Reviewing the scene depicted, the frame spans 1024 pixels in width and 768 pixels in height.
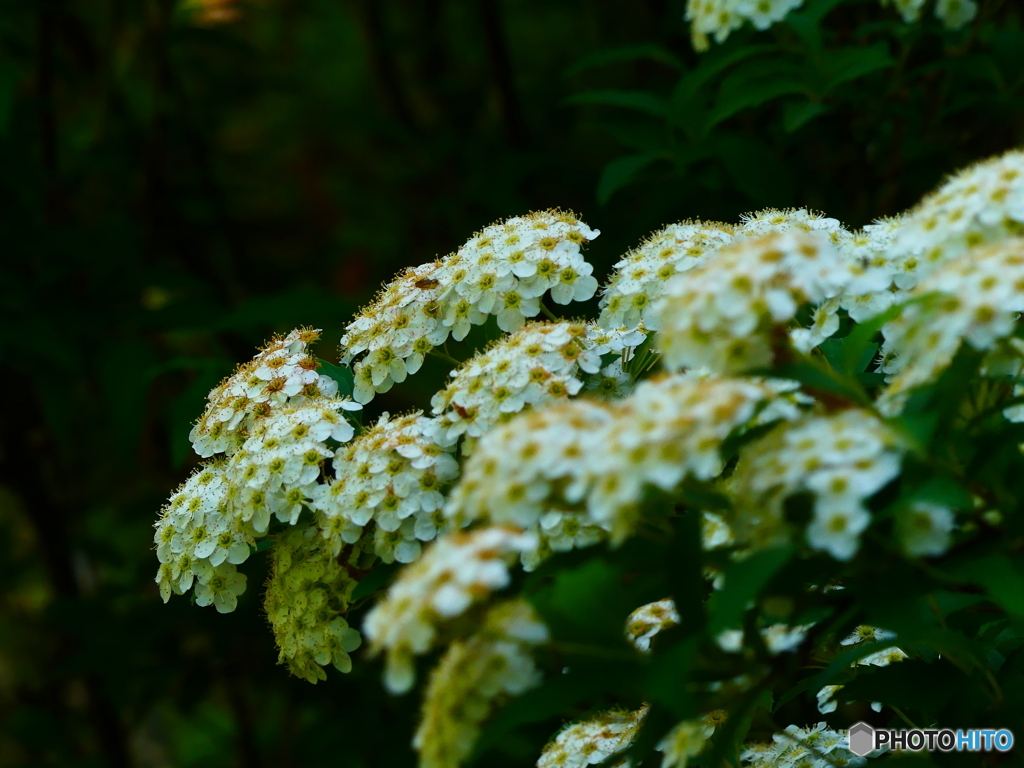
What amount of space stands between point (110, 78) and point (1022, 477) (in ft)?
13.8

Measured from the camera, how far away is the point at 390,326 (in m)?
2.05

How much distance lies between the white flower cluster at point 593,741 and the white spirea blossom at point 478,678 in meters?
0.56

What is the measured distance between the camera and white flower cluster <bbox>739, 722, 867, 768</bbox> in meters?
1.82

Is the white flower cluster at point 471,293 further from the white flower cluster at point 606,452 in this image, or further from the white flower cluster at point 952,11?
the white flower cluster at point 952,11

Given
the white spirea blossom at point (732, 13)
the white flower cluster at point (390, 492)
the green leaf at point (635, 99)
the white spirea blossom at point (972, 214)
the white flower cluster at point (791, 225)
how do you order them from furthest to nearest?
the green leaf at point (635, 99), the white spirea blossom at point (732, 13), the white flower cluster at point (791, 225), the white flower cluster at point (390, 492), the white spirea blossom at point (972, 214)

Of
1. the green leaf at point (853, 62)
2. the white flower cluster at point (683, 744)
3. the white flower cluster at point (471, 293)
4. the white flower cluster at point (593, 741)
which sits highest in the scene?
the green leaf at point (853, 62)

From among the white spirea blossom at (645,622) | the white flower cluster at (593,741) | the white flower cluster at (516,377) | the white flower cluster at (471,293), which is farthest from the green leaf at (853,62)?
the white flower cluster at (593,741)

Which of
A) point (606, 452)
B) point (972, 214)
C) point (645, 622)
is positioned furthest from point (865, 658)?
point (606, 452)

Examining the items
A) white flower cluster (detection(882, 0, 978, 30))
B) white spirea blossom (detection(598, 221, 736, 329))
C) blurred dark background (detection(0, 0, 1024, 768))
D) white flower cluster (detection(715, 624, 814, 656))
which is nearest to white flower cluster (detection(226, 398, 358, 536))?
blurred dark background (detection(0, 0, 1024, 768))

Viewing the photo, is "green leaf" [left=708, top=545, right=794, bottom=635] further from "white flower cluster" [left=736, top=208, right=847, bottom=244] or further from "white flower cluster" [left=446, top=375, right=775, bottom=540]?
"white flower cluster" [left=736, top=208, right=847, bottom=244]

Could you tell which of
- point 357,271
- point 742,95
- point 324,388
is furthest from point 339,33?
point 324,388

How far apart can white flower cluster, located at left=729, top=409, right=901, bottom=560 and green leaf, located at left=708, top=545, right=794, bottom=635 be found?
0.05 meters

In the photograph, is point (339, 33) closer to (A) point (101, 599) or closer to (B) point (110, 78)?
(B) point (110, 78)

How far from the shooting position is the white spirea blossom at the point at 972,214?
1.35 meters
